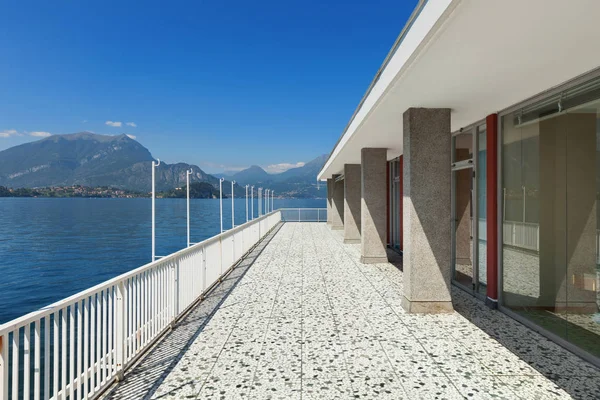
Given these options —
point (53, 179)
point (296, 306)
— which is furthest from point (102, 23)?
point (53, 179)

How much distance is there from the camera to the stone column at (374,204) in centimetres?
972

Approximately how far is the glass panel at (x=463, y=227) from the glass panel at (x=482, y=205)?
0.68m

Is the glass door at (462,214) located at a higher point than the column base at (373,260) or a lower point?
higher

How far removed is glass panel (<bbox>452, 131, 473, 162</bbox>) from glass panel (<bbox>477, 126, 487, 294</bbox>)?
31 cm

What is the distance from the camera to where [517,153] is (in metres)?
5.20

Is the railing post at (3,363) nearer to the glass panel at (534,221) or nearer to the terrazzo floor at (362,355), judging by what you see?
the terrazzo floor at (362,355)

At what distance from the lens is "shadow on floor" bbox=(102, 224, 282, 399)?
3250 mm

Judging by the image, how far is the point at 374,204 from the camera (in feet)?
32.2

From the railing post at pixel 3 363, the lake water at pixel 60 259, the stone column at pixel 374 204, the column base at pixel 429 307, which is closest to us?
the railing post at pixel 3 363

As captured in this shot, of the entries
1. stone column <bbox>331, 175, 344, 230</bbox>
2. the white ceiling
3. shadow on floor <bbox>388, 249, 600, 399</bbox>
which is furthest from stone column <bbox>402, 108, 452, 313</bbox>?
stone column <bbox>331, 175, 344, 230</bbox>

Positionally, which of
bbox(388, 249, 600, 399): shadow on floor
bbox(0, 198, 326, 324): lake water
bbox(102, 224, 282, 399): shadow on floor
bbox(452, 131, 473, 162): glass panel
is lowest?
bbox(0, 198, 326, 324): lake water

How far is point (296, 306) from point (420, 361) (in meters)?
2.41

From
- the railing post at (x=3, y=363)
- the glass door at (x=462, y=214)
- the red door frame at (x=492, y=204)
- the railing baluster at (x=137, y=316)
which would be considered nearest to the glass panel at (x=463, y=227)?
the glass door at (x=462, y=214)

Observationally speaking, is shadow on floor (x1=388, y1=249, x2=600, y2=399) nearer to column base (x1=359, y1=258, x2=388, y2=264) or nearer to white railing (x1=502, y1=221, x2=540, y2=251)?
white railing (x1=502, y1=221, x2=540, y2=251)
